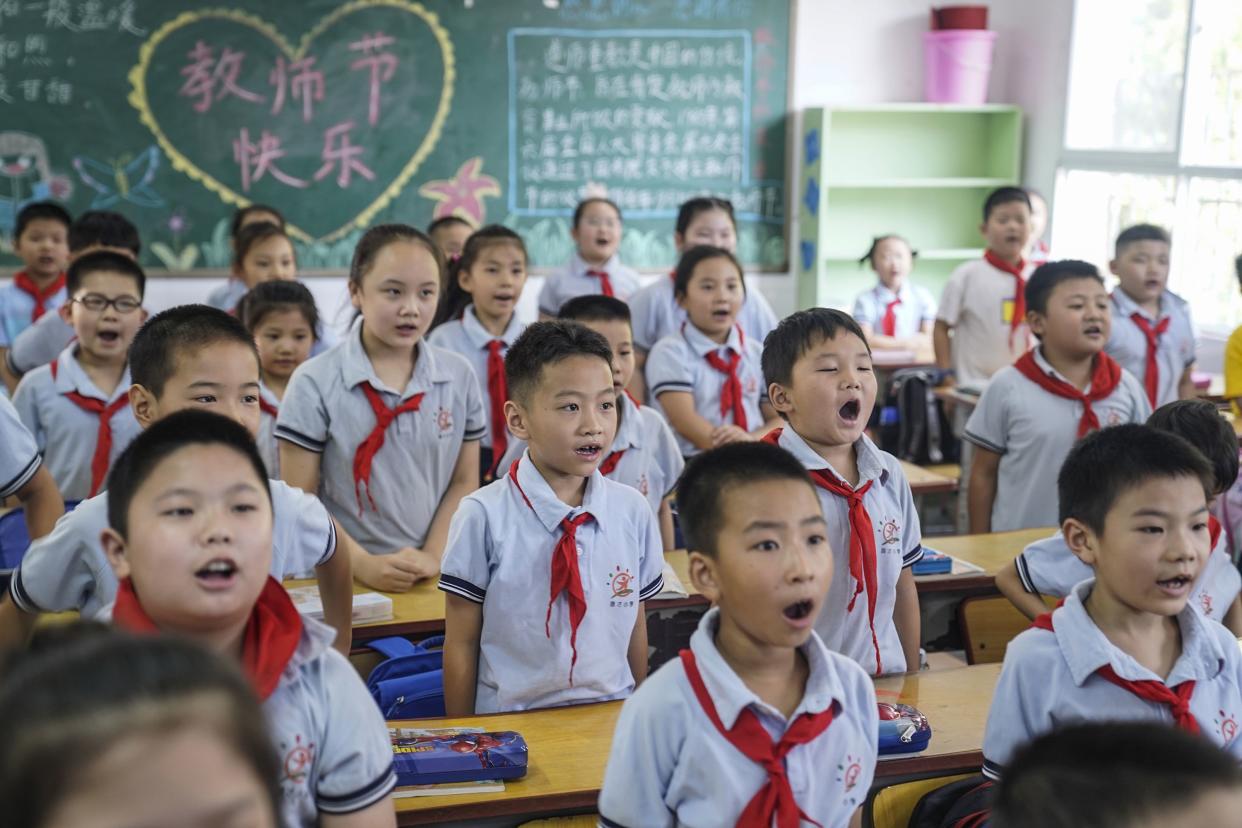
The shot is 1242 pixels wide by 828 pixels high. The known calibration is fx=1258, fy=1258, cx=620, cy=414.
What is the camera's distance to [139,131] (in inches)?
237

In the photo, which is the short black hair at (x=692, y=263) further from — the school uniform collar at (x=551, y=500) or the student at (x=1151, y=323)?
the school uniform collar at (x=551, y=500)

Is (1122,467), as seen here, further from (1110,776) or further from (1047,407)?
(1047,407)

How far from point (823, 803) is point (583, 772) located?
0.42m

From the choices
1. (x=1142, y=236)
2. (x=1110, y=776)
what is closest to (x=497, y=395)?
(x=1142, y=236)

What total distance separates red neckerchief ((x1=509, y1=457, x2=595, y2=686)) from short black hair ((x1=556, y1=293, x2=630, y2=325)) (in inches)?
45.3

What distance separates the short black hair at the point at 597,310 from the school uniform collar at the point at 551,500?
3.49ft

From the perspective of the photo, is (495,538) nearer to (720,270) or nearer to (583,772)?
(583,772)

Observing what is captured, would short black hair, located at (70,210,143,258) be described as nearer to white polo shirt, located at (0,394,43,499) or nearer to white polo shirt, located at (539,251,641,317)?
white polo shirt, located at (539,251,641,317)

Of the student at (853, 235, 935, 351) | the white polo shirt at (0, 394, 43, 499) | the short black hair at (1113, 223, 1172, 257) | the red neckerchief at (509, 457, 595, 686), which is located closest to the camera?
the red neckerchief at (509, 457, 595, 686)

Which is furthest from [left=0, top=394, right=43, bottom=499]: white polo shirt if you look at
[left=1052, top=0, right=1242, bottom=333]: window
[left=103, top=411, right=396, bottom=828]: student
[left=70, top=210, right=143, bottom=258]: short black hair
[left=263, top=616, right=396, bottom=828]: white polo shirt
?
[left=1052, top=0, right=1242, bottom=333]: window

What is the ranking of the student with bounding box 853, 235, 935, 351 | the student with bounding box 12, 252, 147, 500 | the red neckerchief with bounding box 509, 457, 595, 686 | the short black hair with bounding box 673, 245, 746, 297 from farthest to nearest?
the student with bounding box 853, 235, 935, 351, the short black hair with bounding box 673, 245, 746, 297, the student with bounding box 12, 252, 147, 500, the red neckerchief with bounding box 509, 457, 595, 686

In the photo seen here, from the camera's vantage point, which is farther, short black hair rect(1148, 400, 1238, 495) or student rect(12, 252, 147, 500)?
student rect(12, 252, 147, 500)

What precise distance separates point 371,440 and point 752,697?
1.53m

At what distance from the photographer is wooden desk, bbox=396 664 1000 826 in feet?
5.62
